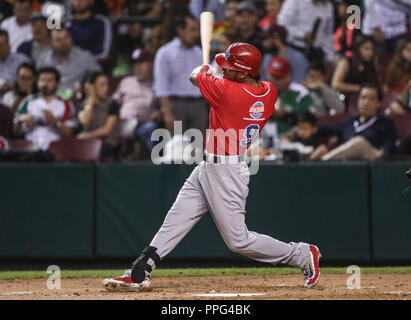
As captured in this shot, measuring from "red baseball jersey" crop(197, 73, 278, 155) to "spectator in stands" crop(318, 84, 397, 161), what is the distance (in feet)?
11.2

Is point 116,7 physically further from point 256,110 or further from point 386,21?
point 256,110

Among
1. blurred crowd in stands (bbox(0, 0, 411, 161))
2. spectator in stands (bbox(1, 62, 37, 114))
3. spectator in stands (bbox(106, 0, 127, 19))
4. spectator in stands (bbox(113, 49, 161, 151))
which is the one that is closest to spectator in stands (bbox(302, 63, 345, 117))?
blurred crowd in stands (bbox(0, 0, 411, 161))

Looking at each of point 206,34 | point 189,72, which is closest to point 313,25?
point 189,72

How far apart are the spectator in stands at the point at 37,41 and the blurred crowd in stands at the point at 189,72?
0.02 metres

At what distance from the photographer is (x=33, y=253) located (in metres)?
9.16

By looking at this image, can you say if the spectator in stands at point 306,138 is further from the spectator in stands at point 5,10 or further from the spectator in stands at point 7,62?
the spectator in stands at point 5,10

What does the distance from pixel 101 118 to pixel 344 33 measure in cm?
344

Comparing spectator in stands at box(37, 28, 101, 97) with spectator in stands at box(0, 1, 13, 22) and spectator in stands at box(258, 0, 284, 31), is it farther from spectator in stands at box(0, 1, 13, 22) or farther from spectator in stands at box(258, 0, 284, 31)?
spectator in stands at box(258, 0, 284, 31)

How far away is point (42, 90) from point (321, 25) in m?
3.85

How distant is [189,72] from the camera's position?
408 inches

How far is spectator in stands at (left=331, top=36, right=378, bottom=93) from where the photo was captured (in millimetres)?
10337

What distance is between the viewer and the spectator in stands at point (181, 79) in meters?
10.2
